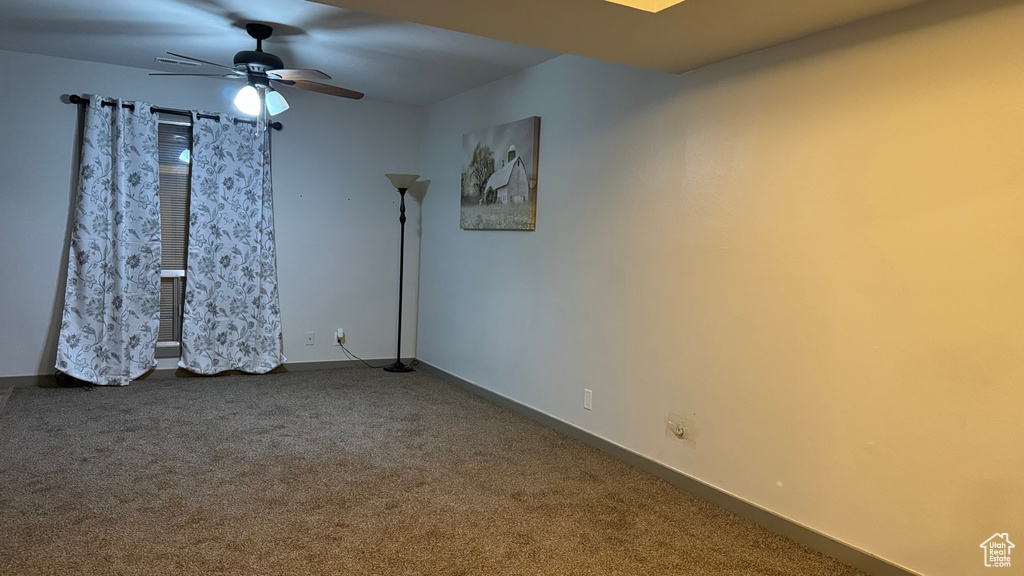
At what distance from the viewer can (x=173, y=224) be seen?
16.9ft

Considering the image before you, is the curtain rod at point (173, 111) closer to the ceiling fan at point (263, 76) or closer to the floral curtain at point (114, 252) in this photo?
the floral curtain at point (114, 252)

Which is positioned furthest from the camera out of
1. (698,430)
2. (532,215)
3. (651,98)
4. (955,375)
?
(532,215)

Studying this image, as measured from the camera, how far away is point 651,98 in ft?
11.1

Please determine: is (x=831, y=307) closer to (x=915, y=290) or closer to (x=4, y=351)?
(x=915, y=290)

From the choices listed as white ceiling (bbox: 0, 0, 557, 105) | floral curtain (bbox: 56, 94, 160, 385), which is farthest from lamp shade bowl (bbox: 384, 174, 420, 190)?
floral curtain (bbox: 56, 94, 160, 385)

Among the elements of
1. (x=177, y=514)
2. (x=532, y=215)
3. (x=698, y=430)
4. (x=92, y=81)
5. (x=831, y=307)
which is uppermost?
(x=92, y=81)

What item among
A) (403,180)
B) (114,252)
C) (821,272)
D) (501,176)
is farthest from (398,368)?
(821,272)

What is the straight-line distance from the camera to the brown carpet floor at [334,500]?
2.39 meters

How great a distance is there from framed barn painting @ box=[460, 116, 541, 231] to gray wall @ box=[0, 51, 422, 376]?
3.50 feet

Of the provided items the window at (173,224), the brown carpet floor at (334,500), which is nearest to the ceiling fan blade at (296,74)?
the window at (173,224)

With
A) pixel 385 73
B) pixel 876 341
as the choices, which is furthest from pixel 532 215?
pixel 876 341

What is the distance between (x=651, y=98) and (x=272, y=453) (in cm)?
265

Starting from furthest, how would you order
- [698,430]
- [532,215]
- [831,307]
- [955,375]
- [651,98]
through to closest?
[532,215] < [651,98] < [698,430] < [831,307] < [955,375]

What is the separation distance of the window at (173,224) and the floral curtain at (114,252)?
157mm
